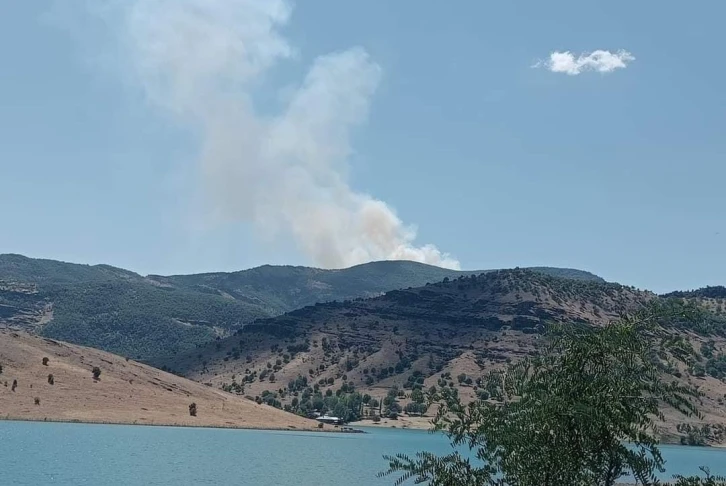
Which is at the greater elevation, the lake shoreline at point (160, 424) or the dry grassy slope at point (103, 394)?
the dry grassy slope at point (103, 394)

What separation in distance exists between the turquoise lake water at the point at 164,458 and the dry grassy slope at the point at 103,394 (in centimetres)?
602

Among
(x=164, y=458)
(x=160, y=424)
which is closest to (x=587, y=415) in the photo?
(x=164, y=458)

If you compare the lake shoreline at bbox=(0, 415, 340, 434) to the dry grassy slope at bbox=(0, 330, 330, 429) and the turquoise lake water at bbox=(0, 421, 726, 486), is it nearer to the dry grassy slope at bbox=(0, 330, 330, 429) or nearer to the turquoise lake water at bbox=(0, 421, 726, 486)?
the dry grassy slope at bbox=(0, 330, 330, 429)

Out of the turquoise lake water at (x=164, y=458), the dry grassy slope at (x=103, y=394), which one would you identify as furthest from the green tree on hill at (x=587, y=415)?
the dry grassy slope at (x=103, y=394)

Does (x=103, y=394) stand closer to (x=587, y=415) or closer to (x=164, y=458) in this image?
(x=164, y=458)

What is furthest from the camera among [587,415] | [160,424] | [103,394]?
[103,394]

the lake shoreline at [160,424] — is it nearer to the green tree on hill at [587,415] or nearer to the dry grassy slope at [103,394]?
the dry grassy slope at [103,394]

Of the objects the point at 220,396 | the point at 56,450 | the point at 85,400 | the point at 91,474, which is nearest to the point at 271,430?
the point at 220,396

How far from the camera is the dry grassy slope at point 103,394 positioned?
12912 centimetres

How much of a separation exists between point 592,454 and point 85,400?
13417 cm

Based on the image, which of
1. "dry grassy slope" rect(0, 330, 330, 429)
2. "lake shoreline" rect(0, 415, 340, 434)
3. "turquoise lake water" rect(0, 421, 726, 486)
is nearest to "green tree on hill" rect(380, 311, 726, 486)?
"turquoise lake water" rect(0, 421, 726, 486)

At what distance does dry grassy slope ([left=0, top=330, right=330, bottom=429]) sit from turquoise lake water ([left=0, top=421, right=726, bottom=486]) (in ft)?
19.7

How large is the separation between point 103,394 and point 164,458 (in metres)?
58.9

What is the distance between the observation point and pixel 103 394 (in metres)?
142
